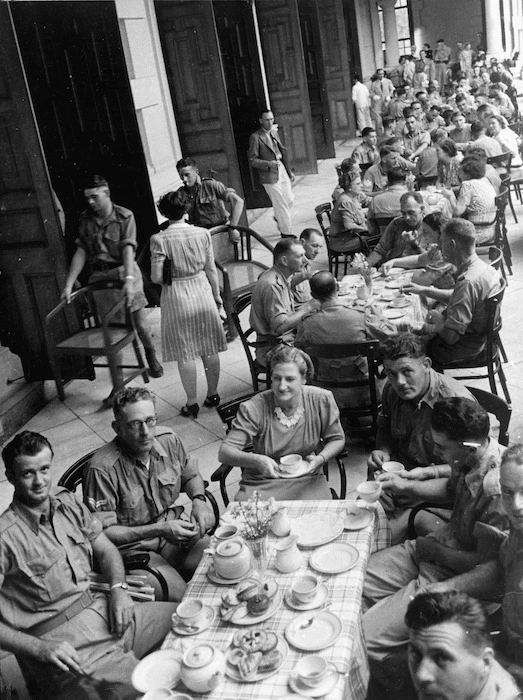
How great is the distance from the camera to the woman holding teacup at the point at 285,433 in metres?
3.63

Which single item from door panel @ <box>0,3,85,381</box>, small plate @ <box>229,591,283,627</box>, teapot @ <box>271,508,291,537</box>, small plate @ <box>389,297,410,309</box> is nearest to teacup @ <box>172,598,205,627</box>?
small plate @ <box>229,591,283,627</box>

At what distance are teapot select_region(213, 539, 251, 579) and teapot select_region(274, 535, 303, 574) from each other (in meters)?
0.12

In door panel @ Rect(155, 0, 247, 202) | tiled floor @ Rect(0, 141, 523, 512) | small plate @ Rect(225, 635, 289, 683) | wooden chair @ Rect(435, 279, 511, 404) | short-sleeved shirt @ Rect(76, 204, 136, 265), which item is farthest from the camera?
door panel @ Rect(155, 0, 247, 202)

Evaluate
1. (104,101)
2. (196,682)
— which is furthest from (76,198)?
(196,682)

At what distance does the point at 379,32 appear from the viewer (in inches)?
968

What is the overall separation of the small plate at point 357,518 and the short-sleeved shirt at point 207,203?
512 centimetres

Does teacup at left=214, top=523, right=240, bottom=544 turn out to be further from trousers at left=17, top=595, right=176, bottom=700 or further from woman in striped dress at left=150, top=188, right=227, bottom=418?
woman in striped dress at left=150, top=188, right=227, bottom=418

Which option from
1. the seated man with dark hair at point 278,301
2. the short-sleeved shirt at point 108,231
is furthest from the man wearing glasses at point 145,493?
the short-sleeved shirt at point 108,231

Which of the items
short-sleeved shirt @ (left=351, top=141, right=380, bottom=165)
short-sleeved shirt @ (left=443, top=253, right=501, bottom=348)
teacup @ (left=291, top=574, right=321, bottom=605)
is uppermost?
short-sleeved shirt @ (left=351, top=141, right=380, bottom=165)

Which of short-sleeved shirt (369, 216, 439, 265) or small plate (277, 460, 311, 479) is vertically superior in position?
short-sleeved shirt (369, 216, 439, 265)

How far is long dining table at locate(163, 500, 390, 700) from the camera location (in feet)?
7.58

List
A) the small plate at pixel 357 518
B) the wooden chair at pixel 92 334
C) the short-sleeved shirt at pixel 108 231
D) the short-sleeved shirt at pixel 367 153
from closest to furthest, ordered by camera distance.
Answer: the small plate at pixel 357 518 < the wooden chair at pixel 92 334 < the short-sleeved shirt at pixel 108 231 < the short-sleeved shirt at pixel 367 153

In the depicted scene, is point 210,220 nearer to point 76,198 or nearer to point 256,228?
point 76,198

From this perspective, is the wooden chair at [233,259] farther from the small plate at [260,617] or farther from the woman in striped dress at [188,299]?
the small plate at [260,617]
